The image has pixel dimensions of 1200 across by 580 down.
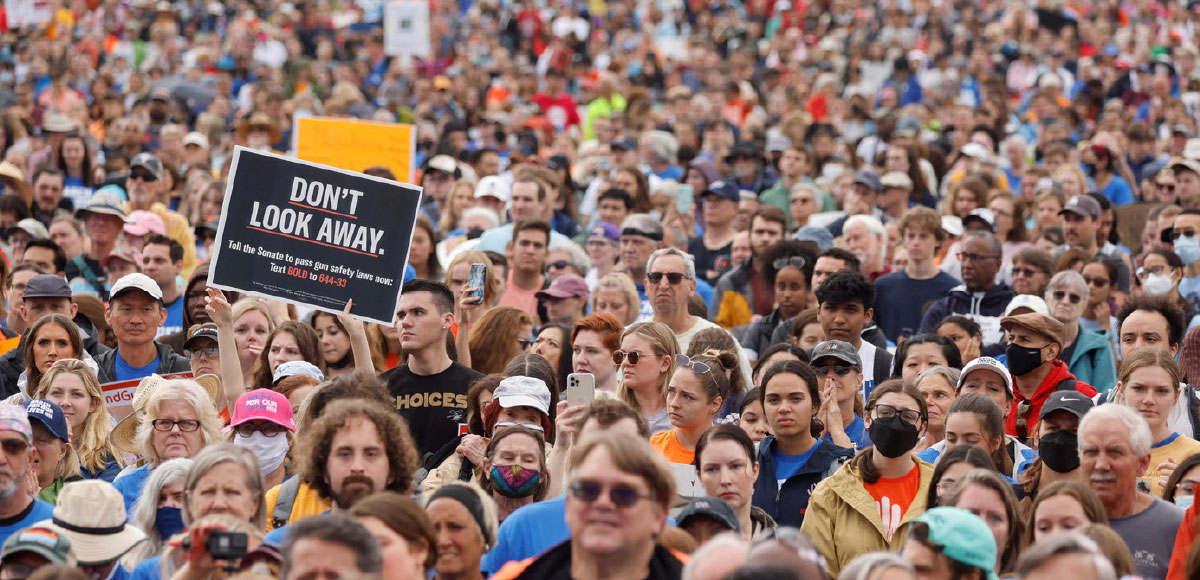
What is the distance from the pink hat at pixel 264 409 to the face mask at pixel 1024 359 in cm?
372

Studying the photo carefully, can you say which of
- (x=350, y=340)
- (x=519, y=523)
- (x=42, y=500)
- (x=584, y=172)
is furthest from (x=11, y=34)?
(x=519, y=523)

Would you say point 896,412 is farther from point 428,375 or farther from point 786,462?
point 428,375

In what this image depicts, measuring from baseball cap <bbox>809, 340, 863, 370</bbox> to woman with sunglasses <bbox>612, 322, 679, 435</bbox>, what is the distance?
2.38ft

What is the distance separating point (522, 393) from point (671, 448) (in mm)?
756

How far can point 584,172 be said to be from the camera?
1761 cm

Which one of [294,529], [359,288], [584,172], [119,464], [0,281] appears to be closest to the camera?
[294,529]

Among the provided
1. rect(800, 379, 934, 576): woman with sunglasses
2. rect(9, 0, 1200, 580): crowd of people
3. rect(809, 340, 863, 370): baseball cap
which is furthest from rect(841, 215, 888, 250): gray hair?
rect(800, 379, 934, 576): woman with sunglasses

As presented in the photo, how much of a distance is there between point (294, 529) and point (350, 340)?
4038mm

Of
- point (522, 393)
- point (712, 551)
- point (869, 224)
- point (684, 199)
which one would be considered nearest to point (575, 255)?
point (869, 224)

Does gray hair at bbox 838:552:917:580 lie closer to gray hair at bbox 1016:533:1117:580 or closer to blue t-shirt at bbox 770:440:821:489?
gray hair at bbox 1016:533:1117:580

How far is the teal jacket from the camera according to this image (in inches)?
384

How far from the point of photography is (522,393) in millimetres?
7480

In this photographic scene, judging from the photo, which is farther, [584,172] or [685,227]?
[584,172]

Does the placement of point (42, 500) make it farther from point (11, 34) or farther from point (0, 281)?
point (11, 34)
